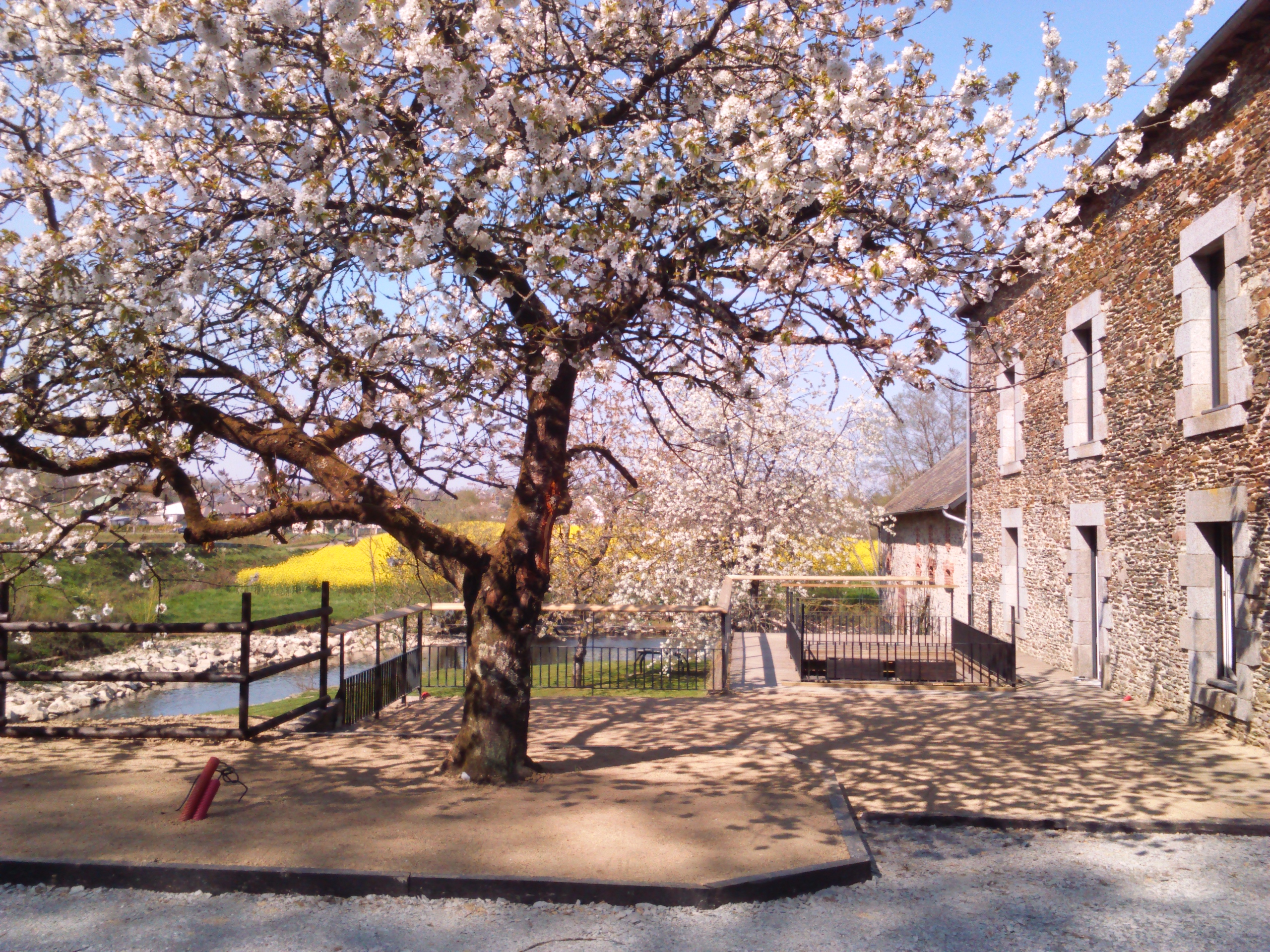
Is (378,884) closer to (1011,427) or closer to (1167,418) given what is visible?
Result: (1167,418)

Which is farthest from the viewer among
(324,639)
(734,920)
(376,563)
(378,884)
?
(376,563)

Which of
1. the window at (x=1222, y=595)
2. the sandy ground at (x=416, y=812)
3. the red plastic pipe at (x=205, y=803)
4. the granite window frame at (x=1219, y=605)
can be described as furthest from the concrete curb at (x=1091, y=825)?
the red plastic pipe at (x=205, y=803)

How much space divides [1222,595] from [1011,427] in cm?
722

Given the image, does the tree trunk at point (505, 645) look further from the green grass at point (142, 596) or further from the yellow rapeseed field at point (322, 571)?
the yellow rapeseed field at point (322, 571)

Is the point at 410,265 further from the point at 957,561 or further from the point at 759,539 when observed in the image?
the point at 957,561

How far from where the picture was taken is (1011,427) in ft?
53.9

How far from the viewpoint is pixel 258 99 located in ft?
17.7

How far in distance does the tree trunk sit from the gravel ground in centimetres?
203

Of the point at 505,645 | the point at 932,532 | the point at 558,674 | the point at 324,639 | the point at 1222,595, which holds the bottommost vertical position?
the point at 558,674

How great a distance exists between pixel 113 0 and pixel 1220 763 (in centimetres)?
1070

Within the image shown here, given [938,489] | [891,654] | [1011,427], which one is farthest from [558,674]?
[938,489]

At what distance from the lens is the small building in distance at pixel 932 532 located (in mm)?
20141

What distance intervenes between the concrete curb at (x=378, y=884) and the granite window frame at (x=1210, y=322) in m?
7.42

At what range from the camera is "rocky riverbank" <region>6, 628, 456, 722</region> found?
17.0 metres
